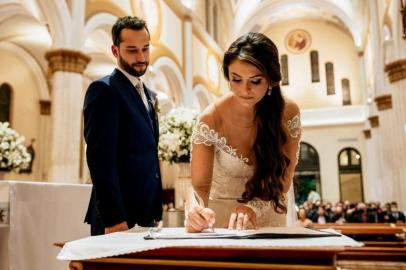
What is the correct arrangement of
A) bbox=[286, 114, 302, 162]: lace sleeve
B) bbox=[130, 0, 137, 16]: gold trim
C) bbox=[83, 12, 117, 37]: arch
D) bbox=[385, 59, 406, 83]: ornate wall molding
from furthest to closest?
bbox=[385, 59, 406, 83]: ornate wall molding < bbox=[130, 0, 137, 16]: gold trim < bbox=[83, 12, 117, 37]: arch < bbox=[286, 114, 302, 162]: lace sleeve

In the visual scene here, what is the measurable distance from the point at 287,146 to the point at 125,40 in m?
1.03

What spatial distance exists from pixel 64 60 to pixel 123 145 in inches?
237

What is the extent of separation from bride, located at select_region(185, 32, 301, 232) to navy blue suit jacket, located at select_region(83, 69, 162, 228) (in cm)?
36

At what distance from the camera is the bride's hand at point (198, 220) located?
151cm

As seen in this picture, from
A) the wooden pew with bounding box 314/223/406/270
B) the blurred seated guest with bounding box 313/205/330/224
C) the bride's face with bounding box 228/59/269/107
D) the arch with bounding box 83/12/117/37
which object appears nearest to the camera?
the bride's face with bounding box 228/59/269/107

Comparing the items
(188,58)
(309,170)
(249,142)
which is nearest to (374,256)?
(249,142)

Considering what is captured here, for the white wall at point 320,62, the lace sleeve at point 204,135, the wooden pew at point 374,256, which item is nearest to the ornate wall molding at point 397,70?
the wooden pew at point 374,256

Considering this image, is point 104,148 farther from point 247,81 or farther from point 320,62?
point 320,62

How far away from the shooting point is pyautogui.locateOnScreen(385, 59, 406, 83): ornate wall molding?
1083 cm

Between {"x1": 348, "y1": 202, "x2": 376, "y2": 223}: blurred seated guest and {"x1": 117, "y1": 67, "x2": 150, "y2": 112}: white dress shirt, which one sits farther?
{"x1": 348, "y1": 202, "x2": 376, "y2": 223}: blurred seated guest

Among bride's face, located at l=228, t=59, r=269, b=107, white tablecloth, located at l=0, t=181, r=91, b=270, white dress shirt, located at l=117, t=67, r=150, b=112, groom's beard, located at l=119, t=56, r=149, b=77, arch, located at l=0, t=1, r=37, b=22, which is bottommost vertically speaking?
white tablecloth, located at l=0, t=181, r=91, b=270

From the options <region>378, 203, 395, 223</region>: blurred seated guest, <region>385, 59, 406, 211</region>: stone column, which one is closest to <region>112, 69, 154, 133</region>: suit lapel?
<region>378, 203, 395, 223</region>: blurred seated guest

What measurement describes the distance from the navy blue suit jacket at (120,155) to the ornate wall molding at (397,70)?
10027 millimetres

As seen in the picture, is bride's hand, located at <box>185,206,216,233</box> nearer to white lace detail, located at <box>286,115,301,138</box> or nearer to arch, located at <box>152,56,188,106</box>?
white lace detail, located at <box>286,115,301,138</box>
